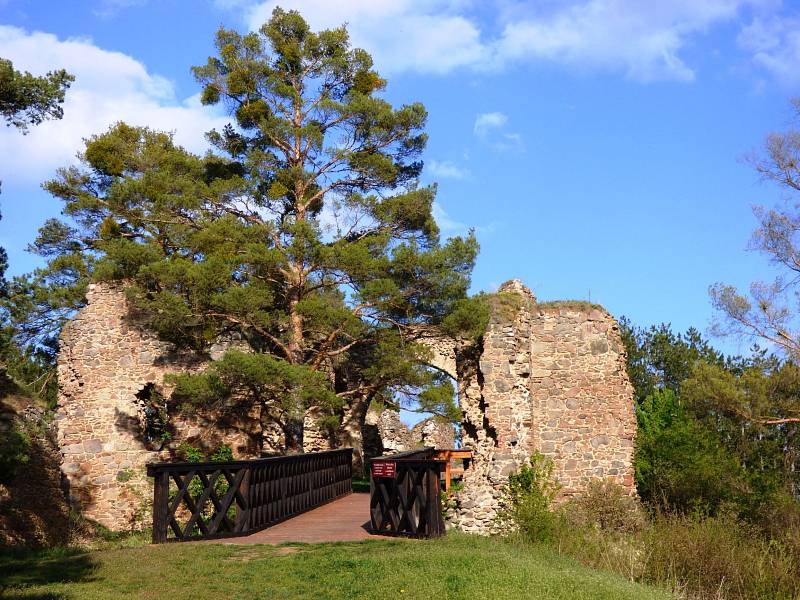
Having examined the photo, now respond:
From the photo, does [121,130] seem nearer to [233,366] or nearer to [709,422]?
[233,366]

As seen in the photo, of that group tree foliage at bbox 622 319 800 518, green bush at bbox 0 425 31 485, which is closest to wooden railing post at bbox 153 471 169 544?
green bush at bbox 0 425 31 485

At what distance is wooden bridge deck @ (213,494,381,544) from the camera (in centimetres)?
1197

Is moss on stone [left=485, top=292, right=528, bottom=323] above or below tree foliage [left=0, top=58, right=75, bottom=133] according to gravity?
below

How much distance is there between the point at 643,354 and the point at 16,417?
24570mm

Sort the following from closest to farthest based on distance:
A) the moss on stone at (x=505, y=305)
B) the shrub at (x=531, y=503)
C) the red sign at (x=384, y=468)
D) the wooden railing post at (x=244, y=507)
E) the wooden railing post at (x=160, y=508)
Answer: the wooden railing post at (x=160, y=508)
the red sign at (x=384, y=468)
the wooden railing post at (x=244, y=507)
the shrub at (x=531, y=503)
the moss on stone at (x=505, y=305)

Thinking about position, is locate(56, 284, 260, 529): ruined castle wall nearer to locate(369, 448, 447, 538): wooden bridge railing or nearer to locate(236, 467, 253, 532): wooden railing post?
locate(236, 467, 253, 532): wooden railing post

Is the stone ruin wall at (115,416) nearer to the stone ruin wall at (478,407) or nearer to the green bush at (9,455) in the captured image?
the stone ruin wall at (478,407)

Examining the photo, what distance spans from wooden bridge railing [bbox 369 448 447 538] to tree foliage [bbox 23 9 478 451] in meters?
5.90

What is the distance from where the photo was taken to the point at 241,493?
41.8 ft

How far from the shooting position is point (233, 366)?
18.0 m

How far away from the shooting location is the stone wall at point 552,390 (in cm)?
1579

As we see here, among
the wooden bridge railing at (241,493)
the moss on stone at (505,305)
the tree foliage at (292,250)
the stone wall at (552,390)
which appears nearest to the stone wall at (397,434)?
the tree foliage at (292,250)

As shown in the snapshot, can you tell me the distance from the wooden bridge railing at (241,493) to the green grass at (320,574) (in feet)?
2.86

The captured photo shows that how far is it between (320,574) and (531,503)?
16.5 feet
